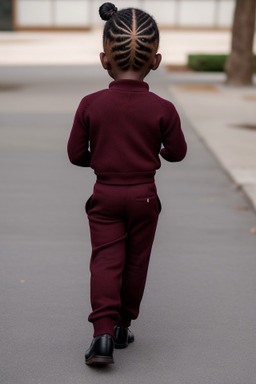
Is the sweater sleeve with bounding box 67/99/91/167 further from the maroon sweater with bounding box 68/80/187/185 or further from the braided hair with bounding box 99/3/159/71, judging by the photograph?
the braided hair with bounding box 99/3/159/71

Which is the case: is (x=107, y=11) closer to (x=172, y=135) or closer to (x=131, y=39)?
(x=131, y=39)

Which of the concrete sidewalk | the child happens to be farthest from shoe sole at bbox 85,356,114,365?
the concrete sidewalk

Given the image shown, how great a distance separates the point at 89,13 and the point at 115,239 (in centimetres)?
4693

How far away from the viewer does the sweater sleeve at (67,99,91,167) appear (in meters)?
3.69

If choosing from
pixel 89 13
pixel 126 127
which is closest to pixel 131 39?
pixel 126 127

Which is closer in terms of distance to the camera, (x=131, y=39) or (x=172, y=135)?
(x=131, y=39)

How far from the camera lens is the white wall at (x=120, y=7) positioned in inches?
1946

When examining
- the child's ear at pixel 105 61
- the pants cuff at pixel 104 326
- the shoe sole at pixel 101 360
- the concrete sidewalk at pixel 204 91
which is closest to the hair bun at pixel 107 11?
the child's ear at pixel 105 61

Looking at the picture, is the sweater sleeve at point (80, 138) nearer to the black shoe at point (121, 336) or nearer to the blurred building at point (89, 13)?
the black shoe at point (121, 336)

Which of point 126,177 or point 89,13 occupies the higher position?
point 126,177

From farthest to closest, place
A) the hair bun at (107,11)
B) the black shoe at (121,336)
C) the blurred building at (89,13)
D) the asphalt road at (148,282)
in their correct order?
the blurred building at (89,13)
the black shoe at (121,336)
the asphalt road at (148,282)
the hair bun at (107,11)

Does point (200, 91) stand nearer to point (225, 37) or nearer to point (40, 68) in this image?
point (40, 68)

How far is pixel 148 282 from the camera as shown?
520 centimetres

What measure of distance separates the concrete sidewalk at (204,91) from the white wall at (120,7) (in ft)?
11.7
